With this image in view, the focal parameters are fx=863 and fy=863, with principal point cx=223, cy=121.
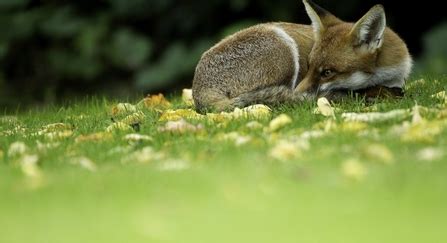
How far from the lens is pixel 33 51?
13.0 m

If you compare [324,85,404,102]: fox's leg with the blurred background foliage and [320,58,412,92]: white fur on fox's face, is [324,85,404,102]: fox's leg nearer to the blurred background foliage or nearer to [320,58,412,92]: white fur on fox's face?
[320,58,412,92]: white fur on fox's face

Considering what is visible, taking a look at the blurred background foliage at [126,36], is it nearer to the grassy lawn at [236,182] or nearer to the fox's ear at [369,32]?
the fox's ear at [369,32]

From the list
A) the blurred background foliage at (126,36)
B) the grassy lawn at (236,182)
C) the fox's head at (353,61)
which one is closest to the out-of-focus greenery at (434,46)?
the blurred background foliage at (126,36)

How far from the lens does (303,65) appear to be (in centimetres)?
735

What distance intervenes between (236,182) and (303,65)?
321 cm

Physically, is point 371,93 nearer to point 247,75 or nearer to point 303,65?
point 303,65

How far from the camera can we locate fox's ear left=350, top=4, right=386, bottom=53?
22.7 ft

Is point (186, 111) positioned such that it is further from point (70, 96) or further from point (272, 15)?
point (70, 96)

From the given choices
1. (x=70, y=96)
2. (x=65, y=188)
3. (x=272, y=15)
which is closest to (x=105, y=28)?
(x=70, y=96)

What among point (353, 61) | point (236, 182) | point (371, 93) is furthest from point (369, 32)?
point (236, 182)

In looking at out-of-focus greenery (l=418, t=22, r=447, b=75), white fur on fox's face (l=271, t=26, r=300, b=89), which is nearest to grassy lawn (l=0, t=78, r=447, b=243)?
white fur on fox's face (l=271, t=26, r=300, b=89)

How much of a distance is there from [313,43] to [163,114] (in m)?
1.51

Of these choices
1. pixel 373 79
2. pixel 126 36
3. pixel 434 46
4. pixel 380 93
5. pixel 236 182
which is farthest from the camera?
pixel 126 36

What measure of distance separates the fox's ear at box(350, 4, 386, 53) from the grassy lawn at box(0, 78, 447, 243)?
87cm
